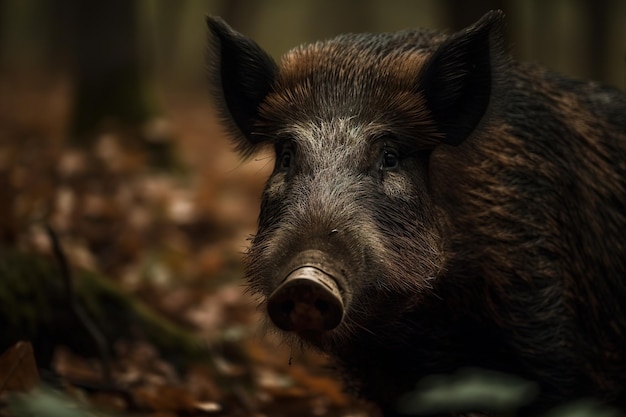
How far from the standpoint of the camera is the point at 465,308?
174 inches

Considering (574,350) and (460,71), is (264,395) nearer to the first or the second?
(574,350)

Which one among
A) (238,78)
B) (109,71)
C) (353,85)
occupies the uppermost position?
(109,71)

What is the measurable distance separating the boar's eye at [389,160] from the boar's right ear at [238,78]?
2.47 ft

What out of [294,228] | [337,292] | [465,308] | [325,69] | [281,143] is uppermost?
[325,69]

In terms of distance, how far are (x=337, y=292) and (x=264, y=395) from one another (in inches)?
110

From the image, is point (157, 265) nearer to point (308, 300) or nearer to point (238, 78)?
point (238, 78)

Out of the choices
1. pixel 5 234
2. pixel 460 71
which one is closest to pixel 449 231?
pixel 460 71

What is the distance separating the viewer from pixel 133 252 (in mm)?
7812

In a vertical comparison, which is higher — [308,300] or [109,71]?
[109,71]

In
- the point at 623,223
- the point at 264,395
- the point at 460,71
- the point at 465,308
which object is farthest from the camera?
the point at 264,395

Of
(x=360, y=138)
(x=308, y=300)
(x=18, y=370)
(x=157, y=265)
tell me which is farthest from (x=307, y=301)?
(x=157, y=265)

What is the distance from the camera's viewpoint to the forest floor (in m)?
5.14

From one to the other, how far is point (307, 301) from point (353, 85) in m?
1.43

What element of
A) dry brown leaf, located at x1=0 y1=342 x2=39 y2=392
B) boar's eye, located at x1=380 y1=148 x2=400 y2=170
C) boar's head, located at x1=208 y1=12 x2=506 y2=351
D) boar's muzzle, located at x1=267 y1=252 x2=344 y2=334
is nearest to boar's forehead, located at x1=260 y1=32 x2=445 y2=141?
boar's head, located at x1=208 y1=12 x2=506 y2=351
